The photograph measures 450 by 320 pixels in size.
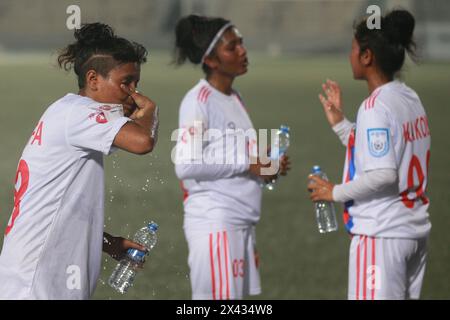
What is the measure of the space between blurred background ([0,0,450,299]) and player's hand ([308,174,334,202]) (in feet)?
3.38

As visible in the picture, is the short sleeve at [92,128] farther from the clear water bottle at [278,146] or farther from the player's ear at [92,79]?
the clear water bottle at [278,146]

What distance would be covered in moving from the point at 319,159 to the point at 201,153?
11.1m

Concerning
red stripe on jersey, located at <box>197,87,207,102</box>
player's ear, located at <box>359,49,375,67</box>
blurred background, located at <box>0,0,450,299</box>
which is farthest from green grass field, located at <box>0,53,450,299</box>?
player's ear, located at <box>359,49,375,67</box>

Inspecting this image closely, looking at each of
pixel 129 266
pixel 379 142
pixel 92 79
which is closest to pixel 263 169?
pixel 379 142

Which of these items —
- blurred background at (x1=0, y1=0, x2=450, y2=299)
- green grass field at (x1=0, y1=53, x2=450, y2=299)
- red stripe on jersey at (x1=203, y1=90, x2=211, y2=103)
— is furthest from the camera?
blurred background at (x1=0, y1=0, x2=450, y2=299)

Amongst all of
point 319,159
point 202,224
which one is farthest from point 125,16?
point 202,224

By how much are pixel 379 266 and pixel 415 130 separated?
0.72 m

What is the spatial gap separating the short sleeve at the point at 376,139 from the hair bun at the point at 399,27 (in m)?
0.48

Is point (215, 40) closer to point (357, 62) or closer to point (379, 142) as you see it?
point (357, 62)

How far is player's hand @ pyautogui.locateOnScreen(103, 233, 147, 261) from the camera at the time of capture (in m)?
4.80

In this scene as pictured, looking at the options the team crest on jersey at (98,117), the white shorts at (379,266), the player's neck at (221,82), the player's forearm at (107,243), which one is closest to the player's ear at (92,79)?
the team crest on jersey at (98,117)

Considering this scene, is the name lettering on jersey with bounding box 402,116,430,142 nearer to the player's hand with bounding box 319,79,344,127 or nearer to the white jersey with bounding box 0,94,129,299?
the player's hand with bounding box 319,79,344,127

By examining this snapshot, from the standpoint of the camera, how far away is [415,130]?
17.8 feet

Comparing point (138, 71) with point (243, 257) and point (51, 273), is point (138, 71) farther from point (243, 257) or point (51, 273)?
point (243, 257)
